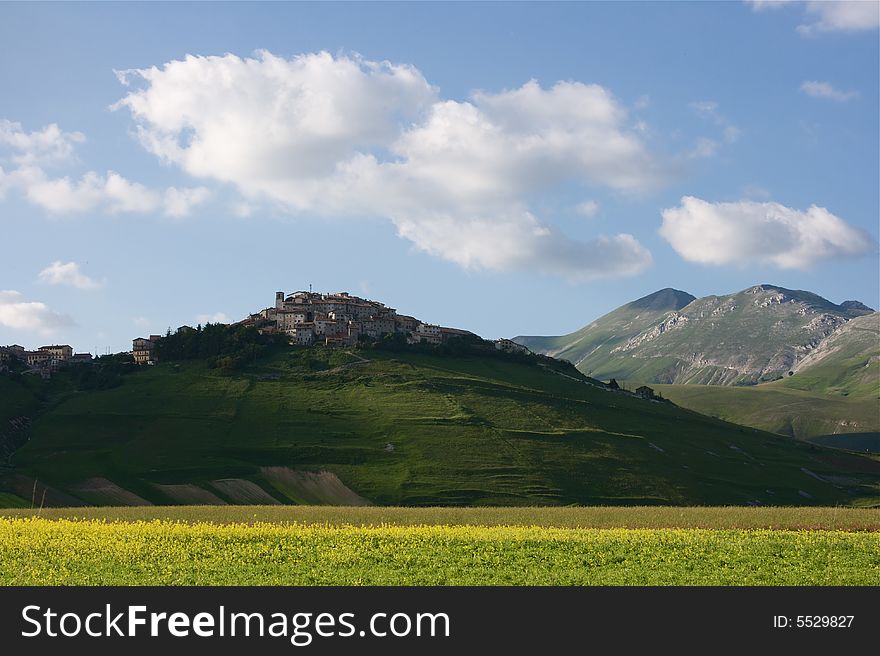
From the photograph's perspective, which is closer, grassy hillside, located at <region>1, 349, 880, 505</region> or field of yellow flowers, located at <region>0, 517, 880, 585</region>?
field of yellow flowers, located at <region>0, 517, 880, 585</region>

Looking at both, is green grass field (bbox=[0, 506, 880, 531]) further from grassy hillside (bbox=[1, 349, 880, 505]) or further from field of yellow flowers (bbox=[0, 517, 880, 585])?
grassy hillside (bbox=[1, 349, 880, 505])

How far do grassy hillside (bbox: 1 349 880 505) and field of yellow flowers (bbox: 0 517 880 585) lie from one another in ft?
208

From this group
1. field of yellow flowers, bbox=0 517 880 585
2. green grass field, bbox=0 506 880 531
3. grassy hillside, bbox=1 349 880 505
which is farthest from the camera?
grassy hillside, bbox=1 349 880 505

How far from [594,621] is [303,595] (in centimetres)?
1063

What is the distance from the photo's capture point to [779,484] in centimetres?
14388

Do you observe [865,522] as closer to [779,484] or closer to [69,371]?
[779,484]

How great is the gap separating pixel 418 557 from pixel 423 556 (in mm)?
422

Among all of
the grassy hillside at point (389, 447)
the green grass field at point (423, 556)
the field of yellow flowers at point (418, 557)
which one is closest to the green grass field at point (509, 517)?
the green grass field at point (423, 556)

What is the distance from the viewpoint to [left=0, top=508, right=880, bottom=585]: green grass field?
37.2 metres

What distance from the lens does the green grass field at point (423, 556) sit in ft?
122

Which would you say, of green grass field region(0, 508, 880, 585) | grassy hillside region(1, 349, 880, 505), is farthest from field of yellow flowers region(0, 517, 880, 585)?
grassy hillside region(1, 349, 880, 505)

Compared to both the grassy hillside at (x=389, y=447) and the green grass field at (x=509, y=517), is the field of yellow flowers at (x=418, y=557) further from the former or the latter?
the grassy hillside at (x=389, y=447)

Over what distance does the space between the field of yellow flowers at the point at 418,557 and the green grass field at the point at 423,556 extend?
0.21 ft

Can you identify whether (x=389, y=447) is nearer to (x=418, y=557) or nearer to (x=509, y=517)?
(x=509, y=517)
